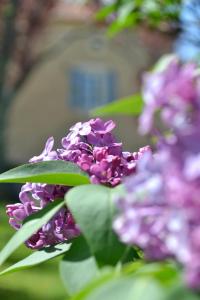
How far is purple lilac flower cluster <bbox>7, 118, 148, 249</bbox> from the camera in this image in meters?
1.03

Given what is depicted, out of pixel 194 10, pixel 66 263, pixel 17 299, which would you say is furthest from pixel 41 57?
pixel 66 263

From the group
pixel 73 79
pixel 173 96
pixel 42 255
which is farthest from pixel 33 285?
pixel 73 79

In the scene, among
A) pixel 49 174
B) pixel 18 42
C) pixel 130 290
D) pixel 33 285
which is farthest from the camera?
pixel 18 42

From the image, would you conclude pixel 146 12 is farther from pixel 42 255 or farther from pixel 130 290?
pixel 130 290

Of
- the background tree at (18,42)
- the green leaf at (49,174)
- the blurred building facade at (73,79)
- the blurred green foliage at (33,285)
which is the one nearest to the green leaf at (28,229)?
the green leaf at (49,174)

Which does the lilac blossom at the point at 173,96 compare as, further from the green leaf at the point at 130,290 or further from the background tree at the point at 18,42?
the background tree at the point at 18,42

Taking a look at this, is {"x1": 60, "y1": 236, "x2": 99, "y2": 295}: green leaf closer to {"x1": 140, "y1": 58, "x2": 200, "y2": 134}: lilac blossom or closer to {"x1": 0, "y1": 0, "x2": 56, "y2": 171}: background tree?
{"x1": 140, "y1": 58, "x2": 200, "y2": 134}: lilac blossom

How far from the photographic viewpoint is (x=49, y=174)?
958 millimetres

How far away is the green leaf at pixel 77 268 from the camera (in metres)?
0.83

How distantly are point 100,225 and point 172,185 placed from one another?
6.7 inches

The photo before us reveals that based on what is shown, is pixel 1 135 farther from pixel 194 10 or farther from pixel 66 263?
pixel 66 263

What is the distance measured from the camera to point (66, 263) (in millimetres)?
864

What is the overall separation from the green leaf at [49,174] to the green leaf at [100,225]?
0.42 ft

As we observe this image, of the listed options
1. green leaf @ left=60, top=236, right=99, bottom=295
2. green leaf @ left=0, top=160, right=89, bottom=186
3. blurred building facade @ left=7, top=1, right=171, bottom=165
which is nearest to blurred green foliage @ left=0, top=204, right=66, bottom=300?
green leaf @ left=0, top=160, right=89, bottom=186
